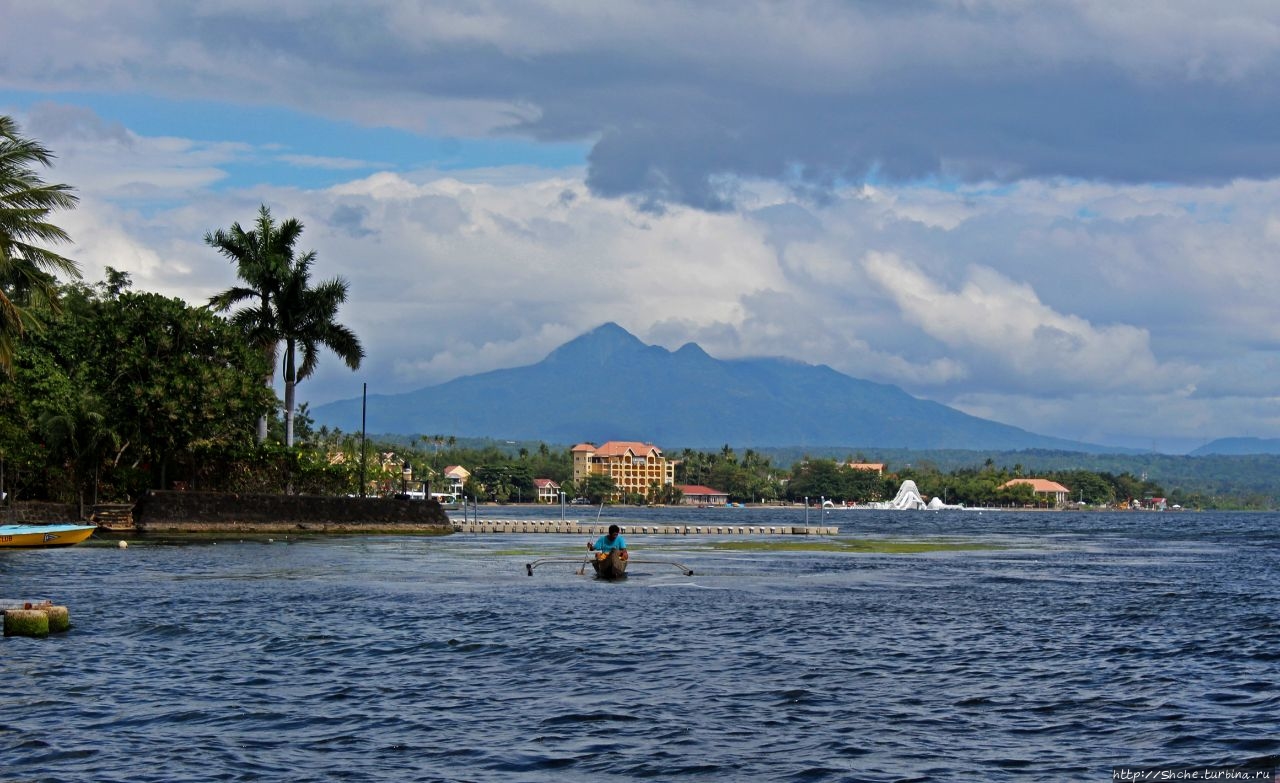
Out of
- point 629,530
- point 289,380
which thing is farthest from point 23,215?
point 629,530

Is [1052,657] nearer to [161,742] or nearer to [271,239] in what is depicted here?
[161,742]

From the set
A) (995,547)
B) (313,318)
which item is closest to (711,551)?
(995,547)

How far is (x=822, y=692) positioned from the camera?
77.5ft

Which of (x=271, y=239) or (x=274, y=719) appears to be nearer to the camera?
(x=274, y=719)

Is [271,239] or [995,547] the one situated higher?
[271,239]

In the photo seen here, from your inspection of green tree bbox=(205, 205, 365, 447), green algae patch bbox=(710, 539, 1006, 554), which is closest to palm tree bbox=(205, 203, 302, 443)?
green tree bbox=(205, 205, 365, 447)

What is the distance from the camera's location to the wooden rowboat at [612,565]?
154 feet

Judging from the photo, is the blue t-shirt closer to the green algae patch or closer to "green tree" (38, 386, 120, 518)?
the green algae patch

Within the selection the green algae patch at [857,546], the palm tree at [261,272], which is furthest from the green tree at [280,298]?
the green algae patch at [857,546]

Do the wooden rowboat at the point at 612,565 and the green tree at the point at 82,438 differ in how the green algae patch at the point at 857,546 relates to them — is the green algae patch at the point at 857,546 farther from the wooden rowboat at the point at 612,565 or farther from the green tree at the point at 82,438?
the green tree at the point at 82,438

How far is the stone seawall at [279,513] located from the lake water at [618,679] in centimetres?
2259

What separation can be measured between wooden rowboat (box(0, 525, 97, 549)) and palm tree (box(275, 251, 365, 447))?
24.2 meters

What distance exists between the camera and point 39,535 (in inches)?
2274

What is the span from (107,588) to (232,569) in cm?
883
